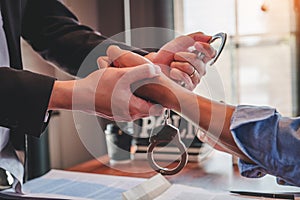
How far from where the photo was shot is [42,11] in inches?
37.7

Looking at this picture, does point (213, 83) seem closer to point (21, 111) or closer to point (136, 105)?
point (136, 105)

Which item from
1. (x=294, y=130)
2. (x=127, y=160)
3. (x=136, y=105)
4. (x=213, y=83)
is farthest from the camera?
(x=127, y=160)

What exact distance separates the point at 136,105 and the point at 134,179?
0.36 m

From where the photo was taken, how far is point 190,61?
2.49 feet

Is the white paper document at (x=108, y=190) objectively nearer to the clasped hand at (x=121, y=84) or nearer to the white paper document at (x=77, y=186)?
the white paper document at (x=77, y=186)

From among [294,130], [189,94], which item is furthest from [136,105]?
[294,130]

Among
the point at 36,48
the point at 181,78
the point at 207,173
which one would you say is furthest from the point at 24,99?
the point at 207,173

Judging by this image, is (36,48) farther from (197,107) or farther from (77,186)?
(197,107)

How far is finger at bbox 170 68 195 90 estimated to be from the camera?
2.39ft

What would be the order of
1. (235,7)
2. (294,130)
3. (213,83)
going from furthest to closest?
(235,7) → (213,83) → (294,130)

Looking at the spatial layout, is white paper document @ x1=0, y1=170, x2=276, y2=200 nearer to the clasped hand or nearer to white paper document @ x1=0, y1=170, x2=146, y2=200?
white paper document @ x1=0, y1=170, x2=146, y2=200

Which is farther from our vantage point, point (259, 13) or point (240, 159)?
point (259, 13)

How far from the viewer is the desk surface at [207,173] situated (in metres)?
0.90

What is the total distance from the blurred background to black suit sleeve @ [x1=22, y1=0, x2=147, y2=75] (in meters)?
1.01
